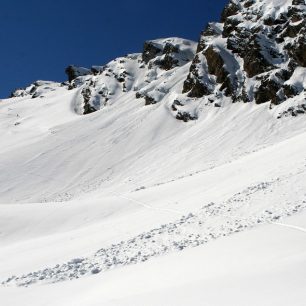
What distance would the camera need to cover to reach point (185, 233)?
1505 cm

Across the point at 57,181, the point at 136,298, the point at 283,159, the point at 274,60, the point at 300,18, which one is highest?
the point at 300,18

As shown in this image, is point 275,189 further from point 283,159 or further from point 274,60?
Result: point 274,60

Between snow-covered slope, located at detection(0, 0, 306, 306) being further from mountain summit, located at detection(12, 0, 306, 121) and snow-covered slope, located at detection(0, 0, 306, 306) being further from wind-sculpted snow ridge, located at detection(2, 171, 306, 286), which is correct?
mountain summit, located at detection(12, 0, 306, 121)

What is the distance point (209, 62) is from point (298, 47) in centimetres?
1650

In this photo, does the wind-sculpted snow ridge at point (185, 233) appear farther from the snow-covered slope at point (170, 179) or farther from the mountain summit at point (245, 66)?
the mountain summit at point (245, 66)

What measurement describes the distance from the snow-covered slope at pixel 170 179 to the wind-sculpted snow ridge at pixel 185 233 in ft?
0.28

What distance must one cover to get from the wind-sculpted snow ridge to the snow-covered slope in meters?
0.09

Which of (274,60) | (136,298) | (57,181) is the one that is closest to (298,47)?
(274,60)

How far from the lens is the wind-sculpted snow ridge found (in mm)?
13188

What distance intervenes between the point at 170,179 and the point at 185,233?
84.6 ft

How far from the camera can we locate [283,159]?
75.1ft

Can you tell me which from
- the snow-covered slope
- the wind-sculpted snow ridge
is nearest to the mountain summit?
the snow-covered slope

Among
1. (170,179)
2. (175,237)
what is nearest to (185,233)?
(175,237)

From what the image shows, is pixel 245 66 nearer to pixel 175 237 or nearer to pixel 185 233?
pixel 185 233
